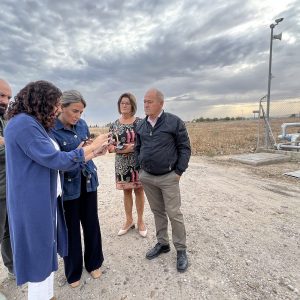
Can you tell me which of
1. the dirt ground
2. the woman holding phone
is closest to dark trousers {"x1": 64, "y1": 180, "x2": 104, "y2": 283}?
the woman holding phone

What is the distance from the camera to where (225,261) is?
3125 mm

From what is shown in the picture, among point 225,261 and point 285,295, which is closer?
point 285,295

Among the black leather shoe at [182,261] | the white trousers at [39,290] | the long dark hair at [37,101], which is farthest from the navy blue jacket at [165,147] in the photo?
the white trousers at [39,290]

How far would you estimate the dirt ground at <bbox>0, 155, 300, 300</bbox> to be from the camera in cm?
267

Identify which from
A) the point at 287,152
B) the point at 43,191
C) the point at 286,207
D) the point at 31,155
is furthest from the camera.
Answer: the point at 287,152

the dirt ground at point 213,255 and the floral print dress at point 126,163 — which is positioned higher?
the floral print dress at point 126,163

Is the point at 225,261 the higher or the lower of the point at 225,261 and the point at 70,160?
the lower

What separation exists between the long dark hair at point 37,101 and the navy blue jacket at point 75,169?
511 millimetres

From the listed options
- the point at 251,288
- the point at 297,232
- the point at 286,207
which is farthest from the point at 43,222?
the point at 286,207

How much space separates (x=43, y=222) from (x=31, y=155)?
531mm

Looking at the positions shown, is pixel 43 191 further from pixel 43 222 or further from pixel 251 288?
pixel 251 288

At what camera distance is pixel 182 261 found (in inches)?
119

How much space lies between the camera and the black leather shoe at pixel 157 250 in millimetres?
3243

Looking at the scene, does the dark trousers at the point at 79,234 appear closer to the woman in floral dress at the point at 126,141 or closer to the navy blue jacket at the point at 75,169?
the navy blue jacket at the point at 75,169
